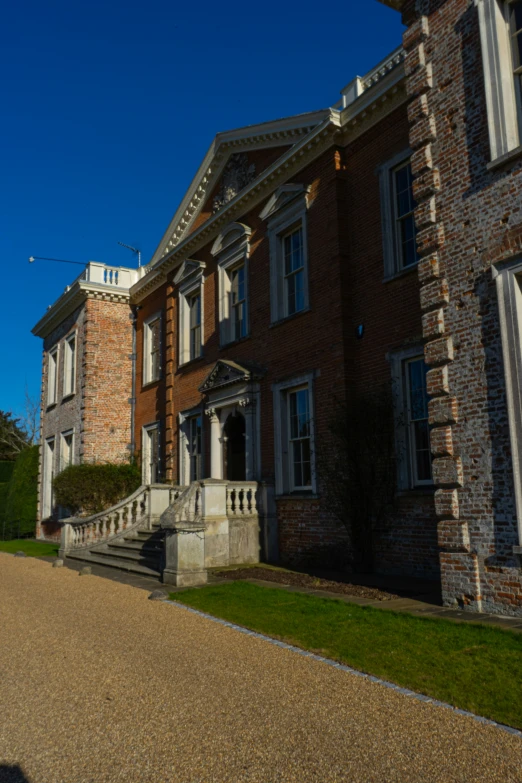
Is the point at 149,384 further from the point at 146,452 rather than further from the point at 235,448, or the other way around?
the point at 235,448

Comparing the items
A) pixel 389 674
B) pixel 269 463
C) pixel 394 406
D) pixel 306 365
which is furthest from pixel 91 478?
pixel 389 674

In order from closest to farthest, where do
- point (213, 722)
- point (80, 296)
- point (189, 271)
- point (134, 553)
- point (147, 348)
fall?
point (213, 722), point (134, 553), point (189, 271), point (147, 348), point (80, 296)

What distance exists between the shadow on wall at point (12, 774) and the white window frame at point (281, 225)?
11795 mm

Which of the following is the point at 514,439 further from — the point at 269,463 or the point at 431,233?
the point at 269,463

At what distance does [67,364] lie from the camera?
26.6 meters

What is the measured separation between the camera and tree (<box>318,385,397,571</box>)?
1191cm

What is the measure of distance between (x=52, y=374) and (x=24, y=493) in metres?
5.25

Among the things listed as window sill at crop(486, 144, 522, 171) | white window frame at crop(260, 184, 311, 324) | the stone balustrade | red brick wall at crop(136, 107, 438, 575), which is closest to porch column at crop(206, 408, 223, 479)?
the stone balustrade

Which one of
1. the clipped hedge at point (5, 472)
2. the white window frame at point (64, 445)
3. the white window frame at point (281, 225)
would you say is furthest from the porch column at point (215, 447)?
the clipped hedge at point (5, 472)

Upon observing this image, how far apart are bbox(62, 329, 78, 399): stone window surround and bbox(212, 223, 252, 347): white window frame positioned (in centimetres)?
948

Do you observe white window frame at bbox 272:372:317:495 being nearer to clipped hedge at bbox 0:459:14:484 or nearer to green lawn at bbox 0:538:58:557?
green lawn at bbox 0:538:58:557

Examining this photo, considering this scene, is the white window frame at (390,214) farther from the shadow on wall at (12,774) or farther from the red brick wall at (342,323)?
the shadow on wall at (12,774)

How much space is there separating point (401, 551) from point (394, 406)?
2.57 meters

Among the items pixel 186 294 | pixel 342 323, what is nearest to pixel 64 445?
pixel 186 294
